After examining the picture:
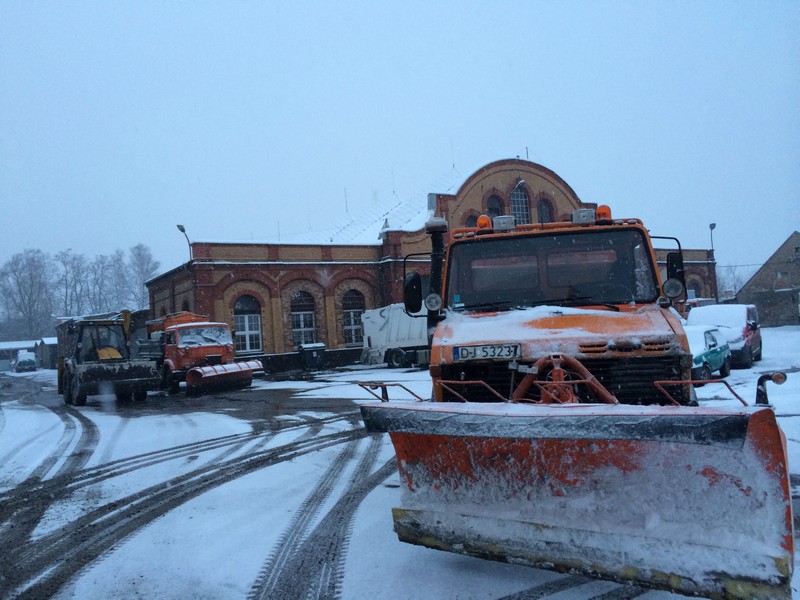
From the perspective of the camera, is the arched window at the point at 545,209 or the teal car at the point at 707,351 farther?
the arched window at the point at 545,209

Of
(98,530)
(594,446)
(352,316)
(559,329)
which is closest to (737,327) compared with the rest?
(559,329)

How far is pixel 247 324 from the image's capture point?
2892cm

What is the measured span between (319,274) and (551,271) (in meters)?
25.5

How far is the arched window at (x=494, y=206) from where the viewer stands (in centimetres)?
3247

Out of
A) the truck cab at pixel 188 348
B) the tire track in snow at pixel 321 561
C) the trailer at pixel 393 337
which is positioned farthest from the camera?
the trailer at pixel 393 337

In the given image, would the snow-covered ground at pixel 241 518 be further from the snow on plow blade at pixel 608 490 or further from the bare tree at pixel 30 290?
the bare tree at pixel 30 290

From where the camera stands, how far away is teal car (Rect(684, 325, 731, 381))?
12.3 metres

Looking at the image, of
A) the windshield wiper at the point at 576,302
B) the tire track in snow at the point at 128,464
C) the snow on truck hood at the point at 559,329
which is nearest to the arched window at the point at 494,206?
the tire track in snow at the point at 128,464

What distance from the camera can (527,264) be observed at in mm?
5383

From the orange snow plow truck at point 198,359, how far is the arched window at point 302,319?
851cm

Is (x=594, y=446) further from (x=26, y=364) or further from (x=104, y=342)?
(x=26, y=364)

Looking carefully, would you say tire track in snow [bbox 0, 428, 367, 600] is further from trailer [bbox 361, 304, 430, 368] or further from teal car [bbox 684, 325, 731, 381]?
trailer [bbox 361, 304, 430, 368]

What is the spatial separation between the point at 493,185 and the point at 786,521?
30714 millimetres

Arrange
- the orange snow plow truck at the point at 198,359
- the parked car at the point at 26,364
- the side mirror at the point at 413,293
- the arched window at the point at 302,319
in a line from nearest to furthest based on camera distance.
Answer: the side mirror at the point at 413,293 < the orange snow plow truck at the point at 198,359 < the arched window at the point at 302,319 < the parked car at the point at 26,364
